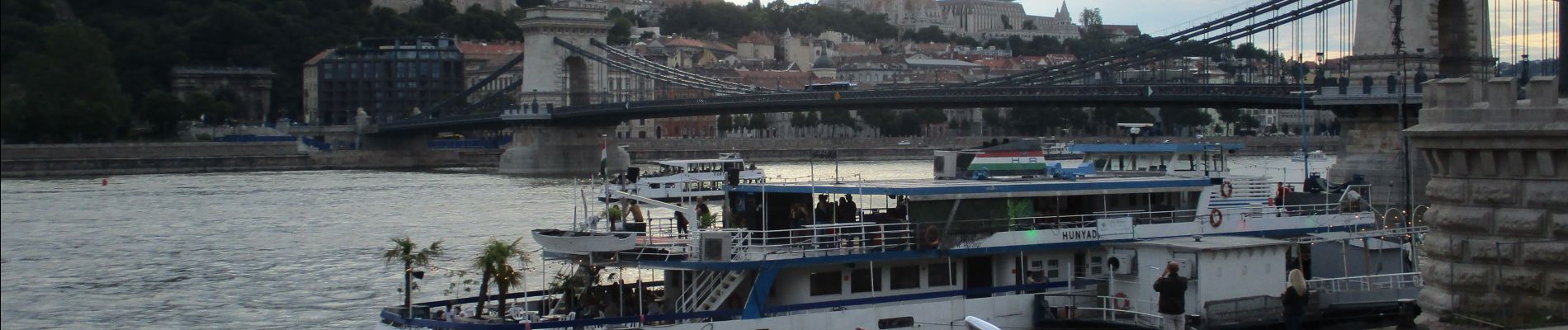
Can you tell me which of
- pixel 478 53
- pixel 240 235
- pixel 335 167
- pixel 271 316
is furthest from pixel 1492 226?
pixel 478 53

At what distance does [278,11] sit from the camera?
8200 centimetres

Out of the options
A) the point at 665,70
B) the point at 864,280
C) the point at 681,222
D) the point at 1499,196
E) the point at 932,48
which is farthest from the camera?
the point at 932,48

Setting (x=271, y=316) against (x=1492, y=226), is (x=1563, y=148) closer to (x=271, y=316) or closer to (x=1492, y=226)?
(x=1492, y=226)

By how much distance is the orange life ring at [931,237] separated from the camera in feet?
44.2

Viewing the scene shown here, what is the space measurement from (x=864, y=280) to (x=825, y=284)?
1.07 ft

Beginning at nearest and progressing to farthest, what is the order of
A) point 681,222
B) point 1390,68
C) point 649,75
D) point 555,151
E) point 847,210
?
1. point 847,210
2. point 681,222
3. point 1390,68
4. point 555,151
5. point 649,75

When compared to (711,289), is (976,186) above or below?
above

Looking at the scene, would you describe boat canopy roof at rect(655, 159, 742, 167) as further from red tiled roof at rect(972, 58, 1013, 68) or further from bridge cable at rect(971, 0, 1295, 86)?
red tiled roof at rect(972, 58, 1013, 68)

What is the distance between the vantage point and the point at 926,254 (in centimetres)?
1353

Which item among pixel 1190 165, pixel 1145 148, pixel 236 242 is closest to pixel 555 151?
pixel 236 242

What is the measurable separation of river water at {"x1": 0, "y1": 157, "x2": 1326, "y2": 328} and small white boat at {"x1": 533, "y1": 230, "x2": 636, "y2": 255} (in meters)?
0.84

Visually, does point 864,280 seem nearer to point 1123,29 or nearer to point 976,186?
point 976,186

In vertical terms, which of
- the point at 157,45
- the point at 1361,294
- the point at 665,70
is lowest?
the point at 1361,294

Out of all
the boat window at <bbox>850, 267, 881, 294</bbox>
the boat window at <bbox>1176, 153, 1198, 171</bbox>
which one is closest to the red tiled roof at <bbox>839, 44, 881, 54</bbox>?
the boat window at <bbox>1176, 153, 1198, 171</bbox>
